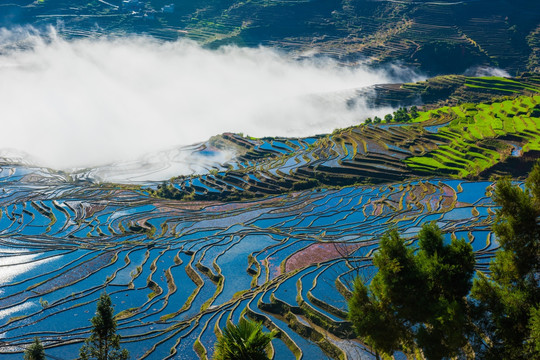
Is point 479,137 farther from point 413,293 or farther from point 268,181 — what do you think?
point 413,293

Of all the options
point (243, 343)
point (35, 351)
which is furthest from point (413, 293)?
point (35, 351)

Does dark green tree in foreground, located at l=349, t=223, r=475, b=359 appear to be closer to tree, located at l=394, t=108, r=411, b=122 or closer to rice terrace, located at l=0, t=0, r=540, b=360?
rice terrace, located at l=0, t=0, r=540, b=360

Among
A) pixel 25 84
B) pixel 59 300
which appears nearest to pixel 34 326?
pixel 59 300

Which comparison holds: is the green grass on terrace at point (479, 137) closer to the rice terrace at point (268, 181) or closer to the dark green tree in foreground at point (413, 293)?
the rice terrace at point (268, 181)

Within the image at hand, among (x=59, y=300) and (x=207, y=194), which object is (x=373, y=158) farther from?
(x=59, y=300)

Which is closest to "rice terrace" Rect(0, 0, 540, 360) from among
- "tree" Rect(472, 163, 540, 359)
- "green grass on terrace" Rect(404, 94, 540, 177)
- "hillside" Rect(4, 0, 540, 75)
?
"tree" Rect(472, 163, 540, 359)
